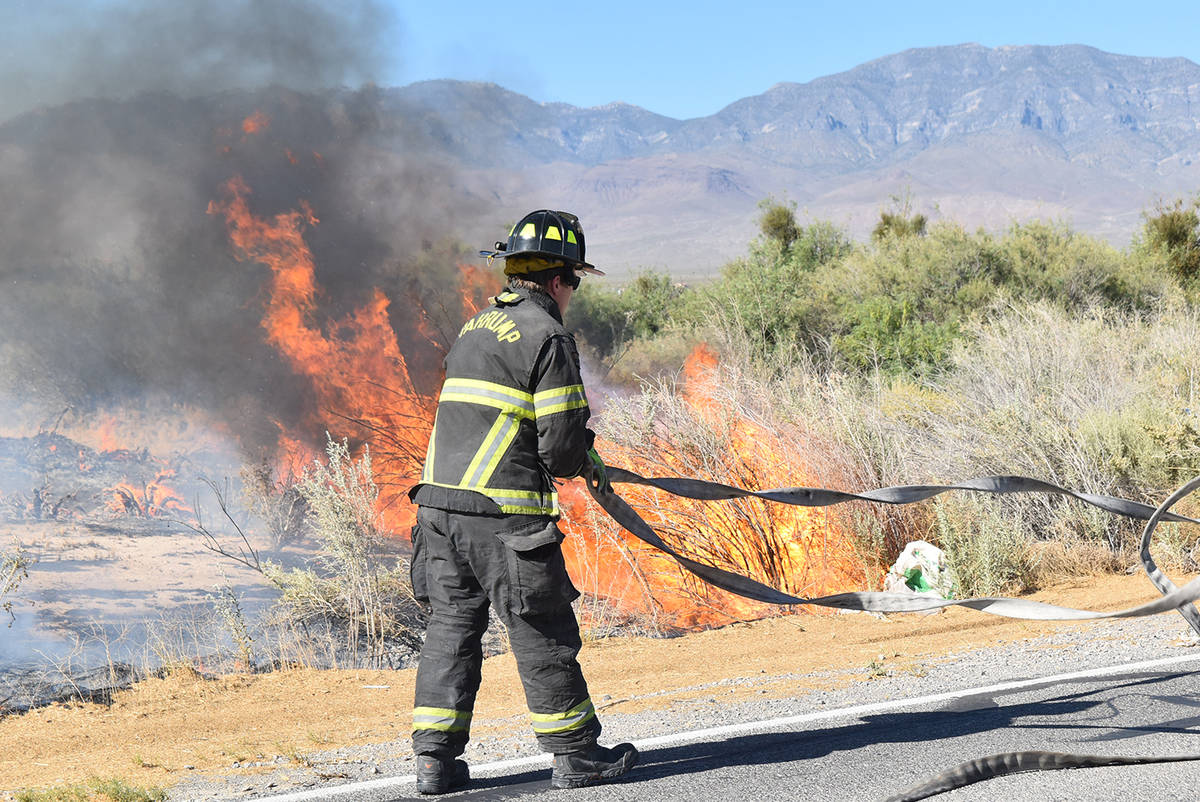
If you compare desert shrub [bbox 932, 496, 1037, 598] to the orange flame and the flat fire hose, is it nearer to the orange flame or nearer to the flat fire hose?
the flat fire hose

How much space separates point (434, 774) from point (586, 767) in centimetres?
55

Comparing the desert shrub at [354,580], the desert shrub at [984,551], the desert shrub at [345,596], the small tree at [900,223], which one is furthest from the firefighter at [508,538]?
the small tree at [900,223]

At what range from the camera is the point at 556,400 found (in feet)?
11.9

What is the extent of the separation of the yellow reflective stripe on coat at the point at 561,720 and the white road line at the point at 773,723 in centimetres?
53

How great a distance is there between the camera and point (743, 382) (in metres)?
10.5

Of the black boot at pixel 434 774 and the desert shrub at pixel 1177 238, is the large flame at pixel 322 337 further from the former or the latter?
the desert shrub at pixel 1177 238

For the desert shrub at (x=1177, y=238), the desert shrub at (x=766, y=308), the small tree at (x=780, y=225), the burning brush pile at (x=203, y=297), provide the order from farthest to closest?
the small tree at (x=780, y=225), the desert shrub at (x=1177, y=238), the desert shrub at (x=766, y=308), the burning brush pile at (x=203, y=297)

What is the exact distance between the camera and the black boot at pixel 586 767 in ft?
12.1

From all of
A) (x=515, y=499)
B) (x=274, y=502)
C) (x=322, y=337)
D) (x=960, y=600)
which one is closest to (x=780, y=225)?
(x=322, y=337)

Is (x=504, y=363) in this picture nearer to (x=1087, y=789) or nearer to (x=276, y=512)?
(x=1087, y=789)

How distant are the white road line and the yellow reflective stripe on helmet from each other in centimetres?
126

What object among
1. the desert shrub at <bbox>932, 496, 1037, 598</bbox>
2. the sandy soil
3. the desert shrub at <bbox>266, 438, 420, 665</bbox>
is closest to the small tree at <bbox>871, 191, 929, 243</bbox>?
the desert shrub at <bbox>932, 496, 1037, 598</bbox>

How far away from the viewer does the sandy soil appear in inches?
192

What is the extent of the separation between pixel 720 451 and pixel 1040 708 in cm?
501
